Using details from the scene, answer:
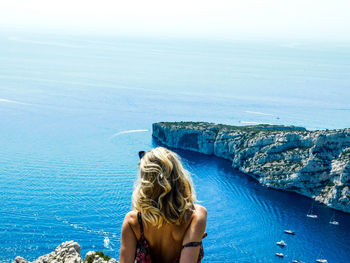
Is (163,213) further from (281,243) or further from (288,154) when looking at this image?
(288,154)

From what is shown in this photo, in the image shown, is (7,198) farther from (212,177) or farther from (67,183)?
(212,177)

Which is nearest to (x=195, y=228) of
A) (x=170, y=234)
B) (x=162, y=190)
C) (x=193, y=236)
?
(x=193, y=236)

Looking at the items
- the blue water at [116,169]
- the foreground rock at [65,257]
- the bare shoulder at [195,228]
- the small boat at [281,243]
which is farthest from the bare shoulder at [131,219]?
the small boat at [281,243]

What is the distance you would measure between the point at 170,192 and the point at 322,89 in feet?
633

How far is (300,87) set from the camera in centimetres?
18812

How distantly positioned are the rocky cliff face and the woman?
6839 centimetres

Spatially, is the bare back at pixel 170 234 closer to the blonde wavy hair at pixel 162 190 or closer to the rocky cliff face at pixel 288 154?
the blonde wavy hair at pixel 162 190

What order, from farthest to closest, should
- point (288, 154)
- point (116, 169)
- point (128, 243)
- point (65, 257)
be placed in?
1. point (288, 154)
2. point (116, 169)
3. point (65, 257)
4. point (128, 243)

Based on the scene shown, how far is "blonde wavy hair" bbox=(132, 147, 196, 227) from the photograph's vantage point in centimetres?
525

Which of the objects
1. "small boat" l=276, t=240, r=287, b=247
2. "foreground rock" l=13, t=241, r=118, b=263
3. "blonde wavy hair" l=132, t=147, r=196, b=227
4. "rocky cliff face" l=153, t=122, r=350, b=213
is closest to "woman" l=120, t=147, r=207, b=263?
"blonde wavy hair" l=132, t=147, r=196, b=227

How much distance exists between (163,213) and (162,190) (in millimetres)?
285

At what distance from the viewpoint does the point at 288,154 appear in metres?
82.2

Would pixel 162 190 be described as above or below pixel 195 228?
above

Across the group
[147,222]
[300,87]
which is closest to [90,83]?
[300,87]
